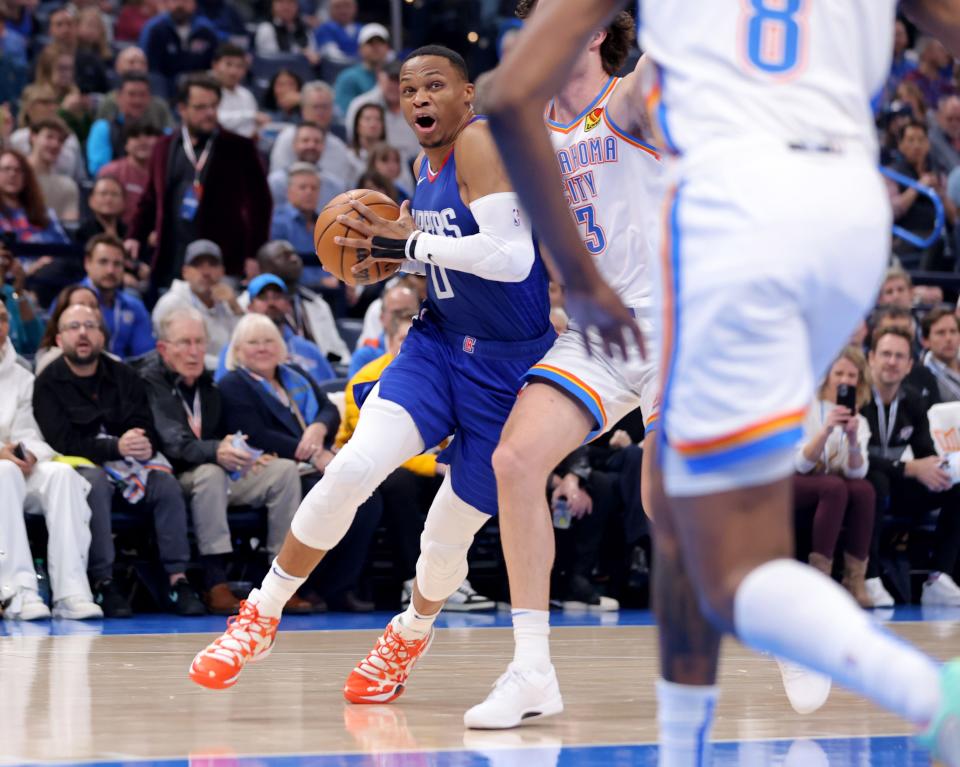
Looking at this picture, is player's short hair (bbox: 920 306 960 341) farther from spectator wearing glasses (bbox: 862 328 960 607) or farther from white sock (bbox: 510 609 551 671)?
white sock (bbox: 510 609 551 671)

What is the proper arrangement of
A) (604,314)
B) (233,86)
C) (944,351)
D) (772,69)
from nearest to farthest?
1. (772,69)
2. (604,314)
3. (944,351)
4. (233,86)

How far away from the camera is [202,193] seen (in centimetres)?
1029

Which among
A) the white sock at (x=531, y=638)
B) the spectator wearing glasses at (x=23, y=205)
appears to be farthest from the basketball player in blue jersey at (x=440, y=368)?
the spectator wearing glasses at (x=23, y=205)

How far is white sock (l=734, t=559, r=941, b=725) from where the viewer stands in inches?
77.8

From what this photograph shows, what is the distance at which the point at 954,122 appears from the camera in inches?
555

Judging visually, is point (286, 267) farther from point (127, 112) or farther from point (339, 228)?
point (339, 228)

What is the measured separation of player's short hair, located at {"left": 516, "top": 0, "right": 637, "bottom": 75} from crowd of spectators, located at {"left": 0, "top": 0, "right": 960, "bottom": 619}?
11.4 ft

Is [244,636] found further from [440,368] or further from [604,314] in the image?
[604,314]

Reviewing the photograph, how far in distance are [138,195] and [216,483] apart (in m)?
3.45

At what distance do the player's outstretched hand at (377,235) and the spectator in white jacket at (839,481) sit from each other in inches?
176

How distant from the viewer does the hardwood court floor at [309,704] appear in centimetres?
392

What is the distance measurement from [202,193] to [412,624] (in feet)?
20.2

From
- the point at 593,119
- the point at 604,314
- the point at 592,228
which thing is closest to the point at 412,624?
the point at 592,228

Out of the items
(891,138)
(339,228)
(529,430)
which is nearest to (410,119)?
(339,228)
